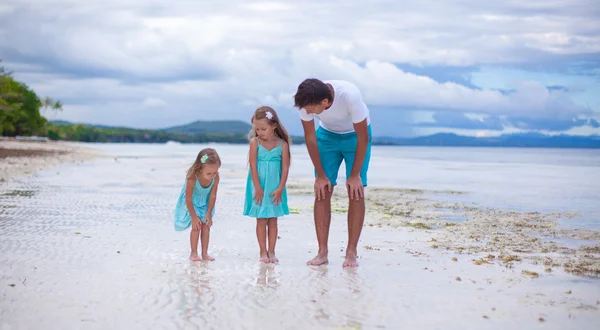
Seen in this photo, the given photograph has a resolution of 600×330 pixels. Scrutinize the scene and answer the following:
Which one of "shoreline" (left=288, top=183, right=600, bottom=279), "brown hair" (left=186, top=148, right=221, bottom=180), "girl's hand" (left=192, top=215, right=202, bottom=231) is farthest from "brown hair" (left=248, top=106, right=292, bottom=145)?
"shoreline" (left=288, top=183, right=600, bottom=279)

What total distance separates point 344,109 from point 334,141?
47 cm

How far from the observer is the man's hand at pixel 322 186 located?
605cm

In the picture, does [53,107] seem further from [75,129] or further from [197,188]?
[197,188]

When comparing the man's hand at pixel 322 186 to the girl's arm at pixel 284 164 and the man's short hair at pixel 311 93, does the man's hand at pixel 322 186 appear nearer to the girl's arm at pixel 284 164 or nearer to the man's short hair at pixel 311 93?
the girl's arm at pixel 284 164

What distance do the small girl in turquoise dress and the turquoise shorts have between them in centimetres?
36

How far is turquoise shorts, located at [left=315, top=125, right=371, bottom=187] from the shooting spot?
6109mm

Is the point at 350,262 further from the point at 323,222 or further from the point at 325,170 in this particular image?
the point at 325,170

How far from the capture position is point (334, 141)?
20.1ft

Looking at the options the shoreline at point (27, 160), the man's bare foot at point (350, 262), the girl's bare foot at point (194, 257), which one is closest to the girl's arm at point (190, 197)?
the girl's bare foot at point (194, 257)

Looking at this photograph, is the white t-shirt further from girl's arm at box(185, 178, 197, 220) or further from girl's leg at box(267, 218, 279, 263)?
girl's arm at box(185, 178, 197, 220)

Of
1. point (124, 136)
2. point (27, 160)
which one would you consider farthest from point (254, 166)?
point (124, 136)

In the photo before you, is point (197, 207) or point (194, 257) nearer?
point (194, 257)

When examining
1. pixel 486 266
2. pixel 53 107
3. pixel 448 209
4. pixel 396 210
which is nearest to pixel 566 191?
pixel 448 209

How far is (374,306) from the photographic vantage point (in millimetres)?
4488
